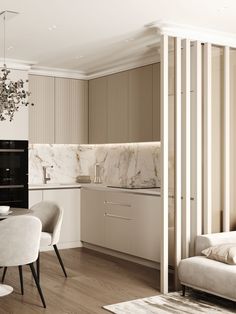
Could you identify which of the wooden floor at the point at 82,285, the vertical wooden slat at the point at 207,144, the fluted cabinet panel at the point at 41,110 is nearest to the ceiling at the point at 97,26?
the vertical wooden slat at the point at 207,144

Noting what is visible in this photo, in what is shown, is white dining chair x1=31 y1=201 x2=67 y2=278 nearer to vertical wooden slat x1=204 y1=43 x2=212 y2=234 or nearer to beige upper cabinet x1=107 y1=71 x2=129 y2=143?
vertical wooden slat x1=204 y1=43 x2=212 y2=234

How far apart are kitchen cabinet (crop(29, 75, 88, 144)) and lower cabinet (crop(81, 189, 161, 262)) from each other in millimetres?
961

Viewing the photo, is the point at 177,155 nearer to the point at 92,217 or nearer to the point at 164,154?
the point at 164,154

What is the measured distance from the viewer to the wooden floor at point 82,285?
4387mm

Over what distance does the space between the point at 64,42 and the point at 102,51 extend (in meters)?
0.61

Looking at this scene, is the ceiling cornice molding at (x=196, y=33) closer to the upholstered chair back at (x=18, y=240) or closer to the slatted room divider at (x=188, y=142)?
the slatted room divider at (x=188, y=142)

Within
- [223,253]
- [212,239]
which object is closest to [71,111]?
[212,239]

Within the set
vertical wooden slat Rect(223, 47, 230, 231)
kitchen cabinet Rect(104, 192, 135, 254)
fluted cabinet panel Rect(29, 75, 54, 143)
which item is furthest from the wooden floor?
fluted cabinet panel Rect(29, 75, 54, 143)

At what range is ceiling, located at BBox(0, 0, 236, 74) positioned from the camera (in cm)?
418

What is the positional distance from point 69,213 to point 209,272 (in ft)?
10.4

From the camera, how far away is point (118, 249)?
6379 millimetres

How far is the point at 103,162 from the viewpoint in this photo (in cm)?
769

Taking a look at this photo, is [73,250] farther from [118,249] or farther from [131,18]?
[131,18]

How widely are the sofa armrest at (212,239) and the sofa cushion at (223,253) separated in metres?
0.14
